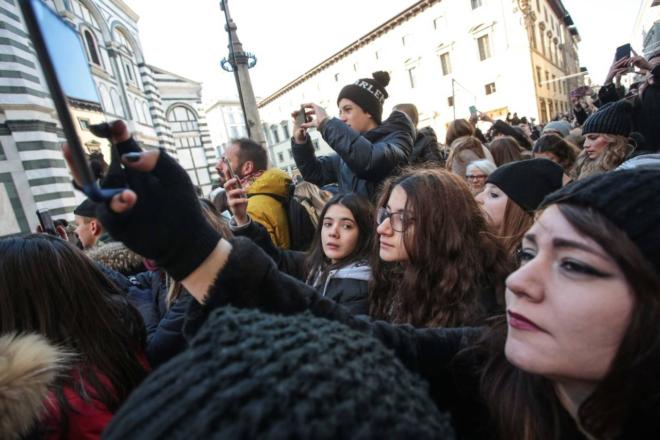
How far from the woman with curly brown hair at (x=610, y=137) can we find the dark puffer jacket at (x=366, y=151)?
6.91 feet

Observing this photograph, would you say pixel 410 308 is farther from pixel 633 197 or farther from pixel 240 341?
pixel 240 341

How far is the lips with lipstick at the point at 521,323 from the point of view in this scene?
3.09ft

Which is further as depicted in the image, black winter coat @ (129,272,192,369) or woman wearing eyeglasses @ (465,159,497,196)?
woman wearing eyeglasses @ (465,159,497,196)

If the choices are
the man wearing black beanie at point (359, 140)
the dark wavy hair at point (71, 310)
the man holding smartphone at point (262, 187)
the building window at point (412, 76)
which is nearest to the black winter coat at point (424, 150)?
the man wearing black beanie at point (359, 140)

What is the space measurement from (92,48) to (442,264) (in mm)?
18925

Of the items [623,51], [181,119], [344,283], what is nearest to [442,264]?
[344,283]

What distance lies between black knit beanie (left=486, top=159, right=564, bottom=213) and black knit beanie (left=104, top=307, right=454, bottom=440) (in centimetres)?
234

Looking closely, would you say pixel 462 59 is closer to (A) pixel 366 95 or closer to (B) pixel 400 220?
(A) pixel 366 95

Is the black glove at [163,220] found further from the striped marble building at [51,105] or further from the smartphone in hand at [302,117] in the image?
the striped marble building at [51,105]

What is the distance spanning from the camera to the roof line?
26.1 meters

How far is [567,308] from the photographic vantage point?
2.87 ft

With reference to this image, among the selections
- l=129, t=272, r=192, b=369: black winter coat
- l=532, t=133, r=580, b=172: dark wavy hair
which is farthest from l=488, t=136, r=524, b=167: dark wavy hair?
l=129, t=272, r=192, b=369: black winter coat

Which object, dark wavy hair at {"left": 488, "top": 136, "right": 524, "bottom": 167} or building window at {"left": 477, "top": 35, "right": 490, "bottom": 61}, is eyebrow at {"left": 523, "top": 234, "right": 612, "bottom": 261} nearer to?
dark wavy hair at {"left": 488, "top": 136, "right": 524, "bottom": 167}

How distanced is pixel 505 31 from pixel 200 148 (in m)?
25.0
